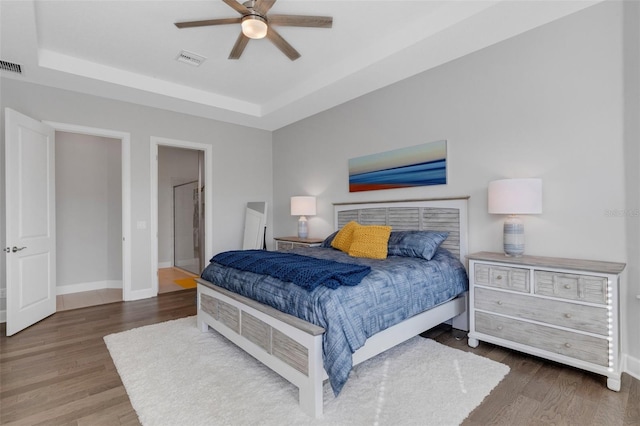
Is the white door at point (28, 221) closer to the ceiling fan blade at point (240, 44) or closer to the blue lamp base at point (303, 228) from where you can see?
the ceiling fan blade at point (240, 44)

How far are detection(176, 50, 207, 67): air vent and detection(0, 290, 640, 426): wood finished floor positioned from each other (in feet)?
9.91

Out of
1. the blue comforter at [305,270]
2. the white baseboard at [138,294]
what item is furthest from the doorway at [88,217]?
the blue comforter at [305,270]

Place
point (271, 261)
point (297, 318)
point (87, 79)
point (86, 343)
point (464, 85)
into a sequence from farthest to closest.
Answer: point (87, 79)
point (464, 85)
point (86, 343)
point (271, 261)
point (297, 318)

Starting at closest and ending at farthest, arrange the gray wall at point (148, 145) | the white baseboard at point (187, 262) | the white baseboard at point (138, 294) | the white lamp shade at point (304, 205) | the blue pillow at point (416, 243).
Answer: the blue pillow at point (416, 243) < the gray wall at point (148, 145) < the white baseboard at point (138, 294) < the white lamp shade at point (304, 205) < the white baseboard at point (187, 262)

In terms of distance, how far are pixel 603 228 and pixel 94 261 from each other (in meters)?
6.31

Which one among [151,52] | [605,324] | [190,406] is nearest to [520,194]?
[605,324]

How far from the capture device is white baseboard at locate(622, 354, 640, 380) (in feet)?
7.39

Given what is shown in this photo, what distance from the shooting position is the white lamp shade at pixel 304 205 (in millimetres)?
4859

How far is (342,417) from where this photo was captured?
71.7 inches

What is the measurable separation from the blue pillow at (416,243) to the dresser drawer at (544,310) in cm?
53

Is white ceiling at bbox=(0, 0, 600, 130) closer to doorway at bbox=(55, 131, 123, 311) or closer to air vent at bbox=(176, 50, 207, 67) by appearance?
air vent at bbox=(176, 50, 207, 67)

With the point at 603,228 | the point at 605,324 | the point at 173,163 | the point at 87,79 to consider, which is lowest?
the point at 605,324

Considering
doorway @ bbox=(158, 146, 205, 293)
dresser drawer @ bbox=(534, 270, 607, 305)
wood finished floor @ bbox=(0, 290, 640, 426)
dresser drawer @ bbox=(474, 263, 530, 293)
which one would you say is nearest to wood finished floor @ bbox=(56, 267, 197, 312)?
doorway @ bbox=(158, 146, 205, 293)

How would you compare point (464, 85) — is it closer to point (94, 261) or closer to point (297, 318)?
point (297, 318)
